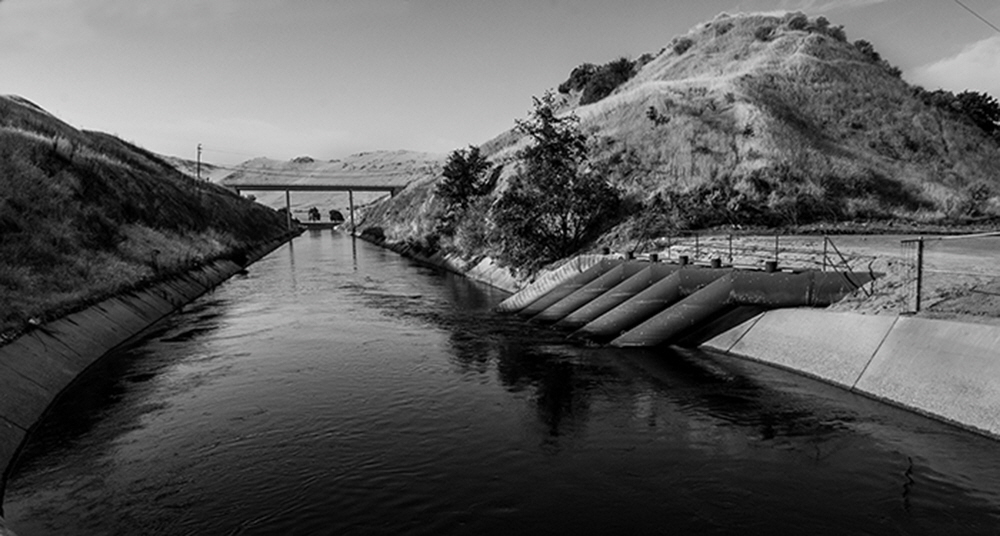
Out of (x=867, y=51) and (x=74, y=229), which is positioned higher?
(x=867, y=51)

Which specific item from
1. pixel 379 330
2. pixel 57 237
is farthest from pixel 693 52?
pixel 57 237

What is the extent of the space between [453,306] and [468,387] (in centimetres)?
1978

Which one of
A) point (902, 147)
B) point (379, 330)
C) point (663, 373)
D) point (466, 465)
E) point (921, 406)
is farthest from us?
point (902, 147)

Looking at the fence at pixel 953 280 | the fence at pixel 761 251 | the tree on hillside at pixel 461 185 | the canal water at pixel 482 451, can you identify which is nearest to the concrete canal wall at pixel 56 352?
the canal water at pixel 482 451

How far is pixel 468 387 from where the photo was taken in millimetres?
22781

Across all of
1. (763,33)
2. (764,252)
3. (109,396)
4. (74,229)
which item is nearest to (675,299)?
(764,252)

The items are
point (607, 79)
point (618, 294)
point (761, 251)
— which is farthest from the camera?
point (607, 79)

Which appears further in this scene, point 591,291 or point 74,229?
point 74,229

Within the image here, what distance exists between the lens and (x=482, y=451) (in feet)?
54.7

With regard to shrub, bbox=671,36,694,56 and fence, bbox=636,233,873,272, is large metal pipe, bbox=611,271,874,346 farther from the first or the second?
shrub, bbox=671,36,694,56

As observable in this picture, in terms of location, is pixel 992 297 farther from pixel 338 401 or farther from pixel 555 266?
pixel 555 266

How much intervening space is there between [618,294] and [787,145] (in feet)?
130

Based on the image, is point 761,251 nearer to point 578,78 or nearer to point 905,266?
point 905,266

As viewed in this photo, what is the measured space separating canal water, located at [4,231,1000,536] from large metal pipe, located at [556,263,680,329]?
474cm
